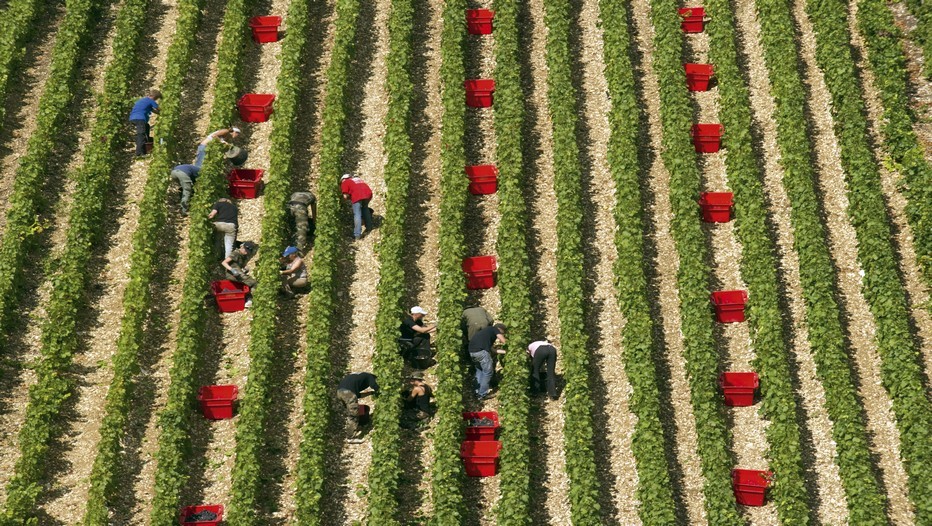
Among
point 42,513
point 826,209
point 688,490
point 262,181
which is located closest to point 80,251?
point 262,181

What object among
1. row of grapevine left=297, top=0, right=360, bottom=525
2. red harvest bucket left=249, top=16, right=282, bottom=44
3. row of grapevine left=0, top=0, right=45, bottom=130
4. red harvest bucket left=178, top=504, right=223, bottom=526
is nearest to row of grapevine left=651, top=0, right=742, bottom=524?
row of grapevine left=297, top=0, right=360, bottom=525

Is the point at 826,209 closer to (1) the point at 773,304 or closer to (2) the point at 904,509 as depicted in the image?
(1) the point at 773,304

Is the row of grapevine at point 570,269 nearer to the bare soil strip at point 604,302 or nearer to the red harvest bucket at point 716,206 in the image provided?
the bare soil strip at point 604,302

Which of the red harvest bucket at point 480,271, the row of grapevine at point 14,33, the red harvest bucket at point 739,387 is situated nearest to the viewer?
the red harvest bucket at point 739,387

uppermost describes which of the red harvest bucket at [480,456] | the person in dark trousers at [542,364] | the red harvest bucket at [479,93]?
the red harvest bucket at [479,93]

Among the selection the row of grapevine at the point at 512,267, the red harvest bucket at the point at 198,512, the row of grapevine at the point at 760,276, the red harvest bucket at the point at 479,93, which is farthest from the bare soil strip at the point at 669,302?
the red harvest bucket at the point at 198,512

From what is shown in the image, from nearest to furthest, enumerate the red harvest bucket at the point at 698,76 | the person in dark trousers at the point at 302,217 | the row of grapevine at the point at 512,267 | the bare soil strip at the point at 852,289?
the row of grapevine at the point at 512,267
the bare soil strip at the point at 852,289
the person in dark trousers at the point at 302,217
the red harvest bucket at the point at 698,76

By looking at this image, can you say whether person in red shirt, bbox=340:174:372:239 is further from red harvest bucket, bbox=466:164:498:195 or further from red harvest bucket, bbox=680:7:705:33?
red harvest bucket, bbox=680:7:705:33
